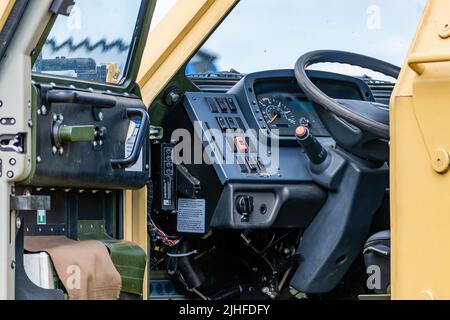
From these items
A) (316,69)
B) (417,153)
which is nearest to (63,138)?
(417,153)

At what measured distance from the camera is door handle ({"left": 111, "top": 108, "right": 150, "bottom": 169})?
3.65 metres

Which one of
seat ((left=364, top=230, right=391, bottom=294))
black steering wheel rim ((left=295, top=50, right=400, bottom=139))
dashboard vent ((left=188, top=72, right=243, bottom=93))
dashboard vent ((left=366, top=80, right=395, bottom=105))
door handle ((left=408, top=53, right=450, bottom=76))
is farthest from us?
dashboard vent ((left=366, top=80, right=395, bottom=105))

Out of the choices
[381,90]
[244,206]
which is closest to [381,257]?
[244,206]

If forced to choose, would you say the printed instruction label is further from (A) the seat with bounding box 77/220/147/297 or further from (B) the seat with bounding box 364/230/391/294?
(B) the seat with bounding box 364/230/391/294

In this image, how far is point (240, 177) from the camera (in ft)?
14.1

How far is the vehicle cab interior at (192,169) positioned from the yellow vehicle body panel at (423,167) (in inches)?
19.2

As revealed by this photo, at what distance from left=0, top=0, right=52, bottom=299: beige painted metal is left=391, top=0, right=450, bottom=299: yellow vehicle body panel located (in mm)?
1033

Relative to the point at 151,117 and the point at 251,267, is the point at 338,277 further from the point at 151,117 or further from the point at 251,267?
the point at 151,117

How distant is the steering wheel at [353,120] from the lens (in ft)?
11.9

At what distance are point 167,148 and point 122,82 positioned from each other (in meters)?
0.53

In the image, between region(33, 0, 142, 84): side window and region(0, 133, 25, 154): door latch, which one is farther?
region(33, 0, 142, 84): side window

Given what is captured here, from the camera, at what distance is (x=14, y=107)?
3.06 meters

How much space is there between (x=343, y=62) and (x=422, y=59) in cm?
142

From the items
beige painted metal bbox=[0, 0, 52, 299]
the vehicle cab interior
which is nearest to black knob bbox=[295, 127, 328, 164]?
the vehicle cab interior
